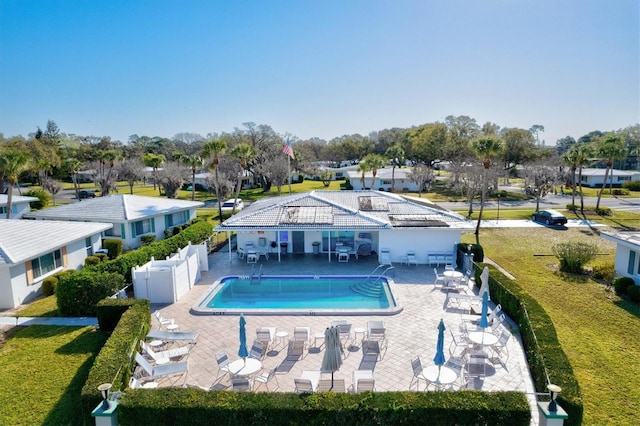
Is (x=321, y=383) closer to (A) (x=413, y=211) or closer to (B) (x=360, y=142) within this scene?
(A) (x=413, y=211)

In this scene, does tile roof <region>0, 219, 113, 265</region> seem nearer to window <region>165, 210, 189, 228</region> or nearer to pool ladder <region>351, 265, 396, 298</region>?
window <region>165, 210, 189, 228</region>

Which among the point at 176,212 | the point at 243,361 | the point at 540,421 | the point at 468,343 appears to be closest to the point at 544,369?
the point at 540,421

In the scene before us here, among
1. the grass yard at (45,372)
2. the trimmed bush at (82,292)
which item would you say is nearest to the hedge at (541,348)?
the grass yard at (45,372)

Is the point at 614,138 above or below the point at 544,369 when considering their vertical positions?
above

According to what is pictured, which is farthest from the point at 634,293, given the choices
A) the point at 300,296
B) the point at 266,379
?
the point at 266,379

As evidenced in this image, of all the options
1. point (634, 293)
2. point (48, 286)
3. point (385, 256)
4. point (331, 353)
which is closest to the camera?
point (331, 353)

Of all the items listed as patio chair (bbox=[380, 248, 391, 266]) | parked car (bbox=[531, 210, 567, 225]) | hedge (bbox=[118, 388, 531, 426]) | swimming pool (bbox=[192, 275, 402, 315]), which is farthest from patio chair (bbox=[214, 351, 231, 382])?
parked car (bbox=[531, 210, 567, 225])

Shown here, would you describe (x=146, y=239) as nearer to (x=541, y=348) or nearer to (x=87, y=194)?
(x=541, y=348)
